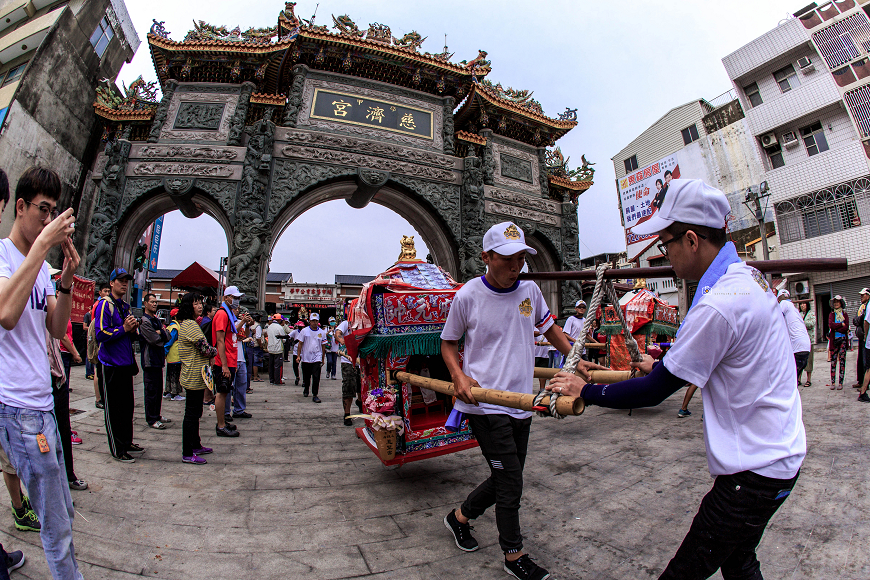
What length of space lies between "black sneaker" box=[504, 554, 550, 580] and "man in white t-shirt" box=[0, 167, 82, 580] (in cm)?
204

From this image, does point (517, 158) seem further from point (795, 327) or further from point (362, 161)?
point (795, 327)

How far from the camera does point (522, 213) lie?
15.4m

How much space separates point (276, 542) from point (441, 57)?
49.8 ft

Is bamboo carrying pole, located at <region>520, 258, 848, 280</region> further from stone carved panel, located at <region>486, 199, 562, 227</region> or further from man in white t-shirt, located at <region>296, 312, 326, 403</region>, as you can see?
stone carved panel, located at <region>486, 199, 562, 227</region>

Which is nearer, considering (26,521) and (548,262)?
(26,521)

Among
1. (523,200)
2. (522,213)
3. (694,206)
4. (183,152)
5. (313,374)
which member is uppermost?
(183,152)

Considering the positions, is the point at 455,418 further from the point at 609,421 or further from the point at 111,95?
the point at 111,95

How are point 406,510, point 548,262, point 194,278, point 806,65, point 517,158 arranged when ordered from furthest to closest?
point 806,65, point 548,262, point 517,158, point 194,278, point 406,510

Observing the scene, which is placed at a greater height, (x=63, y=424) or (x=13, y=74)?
(x=13, y=74)

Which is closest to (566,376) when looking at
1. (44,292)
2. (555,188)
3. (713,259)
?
(713,259)

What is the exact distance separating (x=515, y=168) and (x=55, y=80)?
16.4 meters

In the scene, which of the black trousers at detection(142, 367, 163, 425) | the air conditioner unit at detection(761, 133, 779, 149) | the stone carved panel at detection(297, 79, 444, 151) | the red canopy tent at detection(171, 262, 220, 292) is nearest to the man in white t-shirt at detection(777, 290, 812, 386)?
the black trousers at detection(142, 367, 163, 425)

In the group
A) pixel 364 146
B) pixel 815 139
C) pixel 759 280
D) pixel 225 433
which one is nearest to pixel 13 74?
pixel 364 146

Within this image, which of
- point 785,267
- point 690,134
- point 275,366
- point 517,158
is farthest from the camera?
point 690,134
